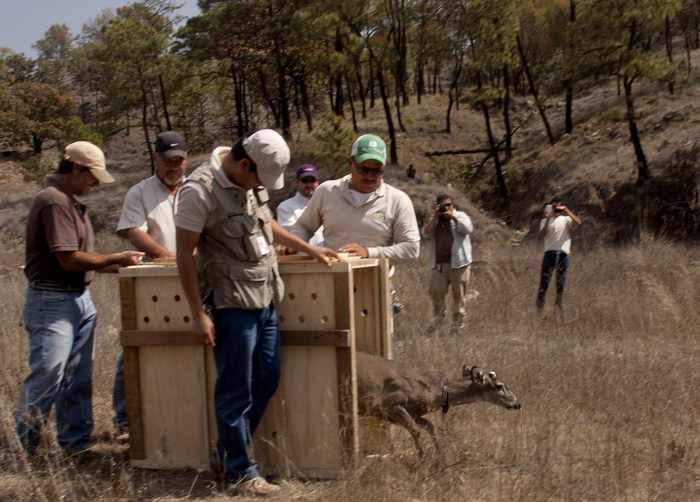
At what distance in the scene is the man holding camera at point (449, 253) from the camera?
32.2ft

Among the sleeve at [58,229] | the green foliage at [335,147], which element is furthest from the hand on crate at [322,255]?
the green foliage at [335,147]

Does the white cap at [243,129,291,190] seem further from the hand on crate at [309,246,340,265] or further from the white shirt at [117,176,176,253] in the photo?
the white shirt at [117,176,176,253]

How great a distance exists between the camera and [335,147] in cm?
2638

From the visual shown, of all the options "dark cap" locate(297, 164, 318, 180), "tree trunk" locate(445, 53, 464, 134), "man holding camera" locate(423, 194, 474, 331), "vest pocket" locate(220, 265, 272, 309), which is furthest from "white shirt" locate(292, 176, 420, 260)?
"tree trunk" locate(445, 53, 464, 134)

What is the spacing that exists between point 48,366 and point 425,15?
32.0 metres

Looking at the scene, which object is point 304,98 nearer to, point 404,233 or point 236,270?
point 404,233

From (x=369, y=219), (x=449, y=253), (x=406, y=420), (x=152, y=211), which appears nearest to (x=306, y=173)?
(x=369, y=219)

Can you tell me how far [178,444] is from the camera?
421cm

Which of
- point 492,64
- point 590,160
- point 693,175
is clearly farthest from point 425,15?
point 693,175

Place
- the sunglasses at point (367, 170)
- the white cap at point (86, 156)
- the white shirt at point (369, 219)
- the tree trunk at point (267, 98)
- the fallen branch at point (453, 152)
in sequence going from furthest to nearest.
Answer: the tree trunk at point (267, 98) → the fallen branch at point (453, 152) → the white shirt at point (369, 219) → the sunglasses at point (367, 170) → the white cap at point (86, 156)

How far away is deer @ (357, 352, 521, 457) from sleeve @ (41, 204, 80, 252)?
63.5 inches

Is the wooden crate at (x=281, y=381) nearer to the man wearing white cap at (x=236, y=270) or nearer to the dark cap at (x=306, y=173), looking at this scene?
the man wearing white cap at (x=236, y=270)

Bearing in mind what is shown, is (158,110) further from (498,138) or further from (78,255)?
(78,255)

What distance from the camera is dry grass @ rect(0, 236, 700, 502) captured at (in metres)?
3.94
